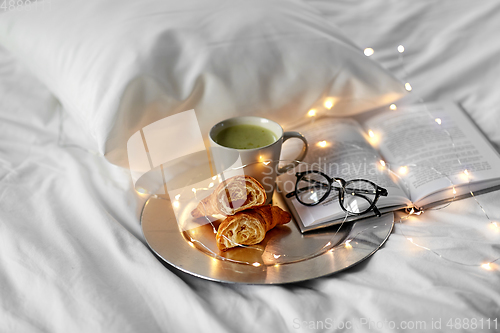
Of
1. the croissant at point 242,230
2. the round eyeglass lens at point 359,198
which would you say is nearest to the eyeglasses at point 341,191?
the round eyeglass lens at point 359,198

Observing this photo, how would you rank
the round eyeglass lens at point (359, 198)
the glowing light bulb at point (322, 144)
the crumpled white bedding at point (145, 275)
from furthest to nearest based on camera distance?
the glowing light bulb at point (322, 144), the round eyeglass lens at point (359, 198), the crumpled white bedding at point (145, 275)

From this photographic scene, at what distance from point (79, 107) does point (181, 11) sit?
8.9 inches

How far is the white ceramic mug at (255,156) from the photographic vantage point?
57 centimetres

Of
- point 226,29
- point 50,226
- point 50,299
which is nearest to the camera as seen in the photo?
point 50,299

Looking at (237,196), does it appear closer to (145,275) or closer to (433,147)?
(145,275)

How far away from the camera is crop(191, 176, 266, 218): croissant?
0.51 meters

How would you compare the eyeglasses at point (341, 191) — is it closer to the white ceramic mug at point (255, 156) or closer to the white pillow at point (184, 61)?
the white ceramic mug at point (255, 156)

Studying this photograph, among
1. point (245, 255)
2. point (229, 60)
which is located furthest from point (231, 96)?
point (245, 255)

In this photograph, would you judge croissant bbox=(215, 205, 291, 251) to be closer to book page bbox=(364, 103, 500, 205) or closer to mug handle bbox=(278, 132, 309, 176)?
mug handle bbox=(278, 132, 309, 176)

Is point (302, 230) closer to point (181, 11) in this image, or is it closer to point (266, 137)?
point (266, 137)

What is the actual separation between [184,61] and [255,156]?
0.19 m

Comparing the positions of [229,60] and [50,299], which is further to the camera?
[229,60]

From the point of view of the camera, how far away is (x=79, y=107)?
62 cm

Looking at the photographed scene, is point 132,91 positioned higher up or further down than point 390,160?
higher up
